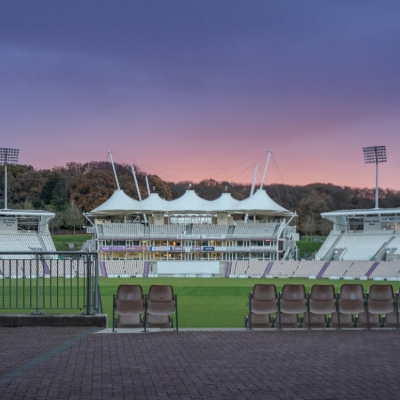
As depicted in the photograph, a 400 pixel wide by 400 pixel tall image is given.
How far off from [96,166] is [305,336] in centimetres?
8976

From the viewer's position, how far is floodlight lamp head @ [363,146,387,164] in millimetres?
67438

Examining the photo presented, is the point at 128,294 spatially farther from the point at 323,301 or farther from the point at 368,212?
the point at 368,212

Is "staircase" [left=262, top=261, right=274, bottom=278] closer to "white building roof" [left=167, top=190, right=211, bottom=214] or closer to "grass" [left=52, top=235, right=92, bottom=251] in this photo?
"white building roof" [left=167, top=190, right=211, bottom=214]

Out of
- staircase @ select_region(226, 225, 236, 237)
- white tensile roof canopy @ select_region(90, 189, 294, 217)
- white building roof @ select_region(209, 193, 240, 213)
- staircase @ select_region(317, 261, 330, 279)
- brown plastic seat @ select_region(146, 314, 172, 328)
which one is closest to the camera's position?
brown plastic seat @ select_region(146, 314, 172, 328)

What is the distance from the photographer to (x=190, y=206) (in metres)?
73.3

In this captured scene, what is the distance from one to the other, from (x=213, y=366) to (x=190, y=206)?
214 feet

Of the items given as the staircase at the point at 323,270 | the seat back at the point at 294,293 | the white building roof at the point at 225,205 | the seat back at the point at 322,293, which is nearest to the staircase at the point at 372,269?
the staircase at the point at 323,270

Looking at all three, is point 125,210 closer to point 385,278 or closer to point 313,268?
point 313,268

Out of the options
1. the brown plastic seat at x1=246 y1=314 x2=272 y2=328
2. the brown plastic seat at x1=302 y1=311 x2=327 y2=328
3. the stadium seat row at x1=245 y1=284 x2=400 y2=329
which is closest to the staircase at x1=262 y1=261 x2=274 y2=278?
the brown plastic seat at x1=246 y1=314 x2=272 y2=328

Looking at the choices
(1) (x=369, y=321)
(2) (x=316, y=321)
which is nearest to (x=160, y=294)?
(2) (x=316, y=321)

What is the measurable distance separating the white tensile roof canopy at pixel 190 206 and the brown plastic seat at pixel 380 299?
59900mm

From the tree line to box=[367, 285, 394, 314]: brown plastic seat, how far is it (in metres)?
79.2

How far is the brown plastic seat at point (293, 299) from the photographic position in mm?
12711

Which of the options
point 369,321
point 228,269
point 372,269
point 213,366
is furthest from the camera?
point 228,269
